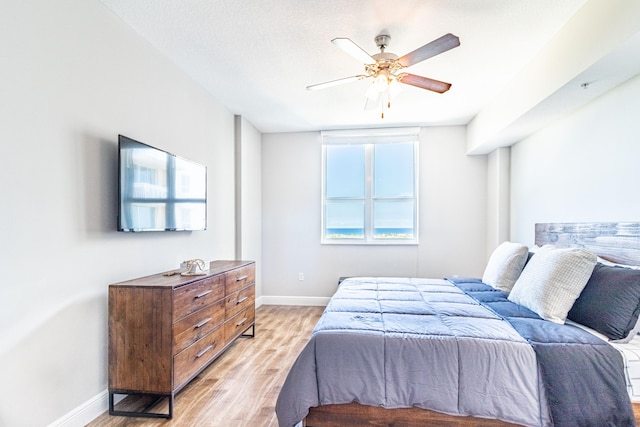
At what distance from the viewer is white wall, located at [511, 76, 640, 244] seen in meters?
2.33

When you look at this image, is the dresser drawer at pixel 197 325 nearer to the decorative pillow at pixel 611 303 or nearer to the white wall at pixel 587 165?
the decorative pillow at pixel 611 303

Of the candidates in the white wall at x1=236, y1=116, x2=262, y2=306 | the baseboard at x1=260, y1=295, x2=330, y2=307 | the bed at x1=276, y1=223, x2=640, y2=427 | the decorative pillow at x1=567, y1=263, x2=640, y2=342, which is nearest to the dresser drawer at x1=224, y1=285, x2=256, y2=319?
the white wall at x1=236, y1=116, x2=262, y2=306

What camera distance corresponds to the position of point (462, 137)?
15.9 ft

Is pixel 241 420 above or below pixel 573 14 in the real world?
below

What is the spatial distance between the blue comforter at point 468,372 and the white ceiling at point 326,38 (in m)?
2.03

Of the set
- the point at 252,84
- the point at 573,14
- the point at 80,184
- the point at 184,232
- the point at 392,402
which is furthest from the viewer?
the point at 252,84

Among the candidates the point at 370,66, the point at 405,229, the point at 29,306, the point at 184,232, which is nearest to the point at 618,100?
the point at 370,66

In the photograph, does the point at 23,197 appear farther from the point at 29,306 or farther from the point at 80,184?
the point at 29,306

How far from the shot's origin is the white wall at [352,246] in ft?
15.9

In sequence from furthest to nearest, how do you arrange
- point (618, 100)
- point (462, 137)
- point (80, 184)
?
point (462, 137)
point (618, 100)
point (80, 184)

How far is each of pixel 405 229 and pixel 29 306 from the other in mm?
4304

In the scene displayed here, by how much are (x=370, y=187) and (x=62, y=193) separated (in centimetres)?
387

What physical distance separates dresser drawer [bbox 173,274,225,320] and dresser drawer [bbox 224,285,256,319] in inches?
6.9

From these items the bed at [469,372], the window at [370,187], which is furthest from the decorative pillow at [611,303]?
the window at [370,187]
